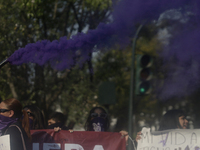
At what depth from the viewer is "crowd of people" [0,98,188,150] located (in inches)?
169

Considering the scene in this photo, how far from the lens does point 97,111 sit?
6055 millimetres

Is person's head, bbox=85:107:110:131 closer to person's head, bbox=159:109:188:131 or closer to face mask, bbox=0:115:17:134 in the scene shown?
person's head, bbox=159:109:188:131

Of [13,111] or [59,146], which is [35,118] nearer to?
[59,146]

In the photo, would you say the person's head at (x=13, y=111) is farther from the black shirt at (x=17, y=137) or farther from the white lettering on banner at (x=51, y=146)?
the white lettering on banner at (x=51, y=146)

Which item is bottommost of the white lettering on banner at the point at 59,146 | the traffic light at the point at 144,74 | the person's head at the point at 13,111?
the white lettering on banner at the point at 59,146

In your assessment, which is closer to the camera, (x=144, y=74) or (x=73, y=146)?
(x=73, y=146)

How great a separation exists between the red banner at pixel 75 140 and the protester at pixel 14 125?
91 centimetres

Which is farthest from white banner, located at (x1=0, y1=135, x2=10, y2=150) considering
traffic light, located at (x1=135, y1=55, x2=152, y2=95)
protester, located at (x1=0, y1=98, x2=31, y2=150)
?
traffic light, located at (x1=135, y1=55, x2=152, y2=95)

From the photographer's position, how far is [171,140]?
4.65 metres

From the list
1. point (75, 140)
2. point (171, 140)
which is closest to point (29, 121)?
point (75, 140)

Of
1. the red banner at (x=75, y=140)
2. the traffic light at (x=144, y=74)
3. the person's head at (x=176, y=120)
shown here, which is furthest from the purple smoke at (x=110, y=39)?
the red banner at (x=75, y=140)

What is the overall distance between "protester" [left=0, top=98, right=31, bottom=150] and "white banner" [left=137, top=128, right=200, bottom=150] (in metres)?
1.70

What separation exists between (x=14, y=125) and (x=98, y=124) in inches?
76.6

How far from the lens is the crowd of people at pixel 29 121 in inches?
169
